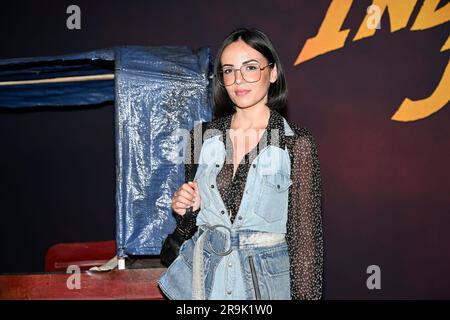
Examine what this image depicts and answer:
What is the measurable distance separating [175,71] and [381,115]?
2188 millimetres

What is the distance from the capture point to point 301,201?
62.6 inches

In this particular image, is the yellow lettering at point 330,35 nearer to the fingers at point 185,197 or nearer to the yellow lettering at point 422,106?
the yellow lettering at point 422,106

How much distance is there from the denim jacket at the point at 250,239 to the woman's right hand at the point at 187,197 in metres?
0.03

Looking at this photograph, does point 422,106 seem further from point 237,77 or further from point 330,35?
point 237,77

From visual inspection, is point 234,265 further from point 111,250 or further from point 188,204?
point 111,250

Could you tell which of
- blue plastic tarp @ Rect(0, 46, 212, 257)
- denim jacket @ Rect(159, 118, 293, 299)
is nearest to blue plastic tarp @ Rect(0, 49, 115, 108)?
blue plastic tarp @ Rect(0, 46, 212, 257)

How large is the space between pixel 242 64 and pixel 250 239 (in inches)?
23.3

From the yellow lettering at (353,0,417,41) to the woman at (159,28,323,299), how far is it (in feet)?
8.60

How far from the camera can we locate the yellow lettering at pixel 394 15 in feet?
13.3

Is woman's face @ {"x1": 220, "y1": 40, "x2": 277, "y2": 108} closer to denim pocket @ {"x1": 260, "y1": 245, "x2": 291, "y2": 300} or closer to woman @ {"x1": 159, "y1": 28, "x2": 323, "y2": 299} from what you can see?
woman @ {"x1": 159, "y1": 28, "x2": 323, "y2": 299}

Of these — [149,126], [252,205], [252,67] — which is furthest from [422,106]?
[252,205]

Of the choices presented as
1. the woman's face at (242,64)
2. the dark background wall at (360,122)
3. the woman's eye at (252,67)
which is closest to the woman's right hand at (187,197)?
the woman's face at (242,64)

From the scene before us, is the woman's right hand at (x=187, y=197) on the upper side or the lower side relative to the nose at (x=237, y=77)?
lower

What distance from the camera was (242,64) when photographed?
1687 millimetres
